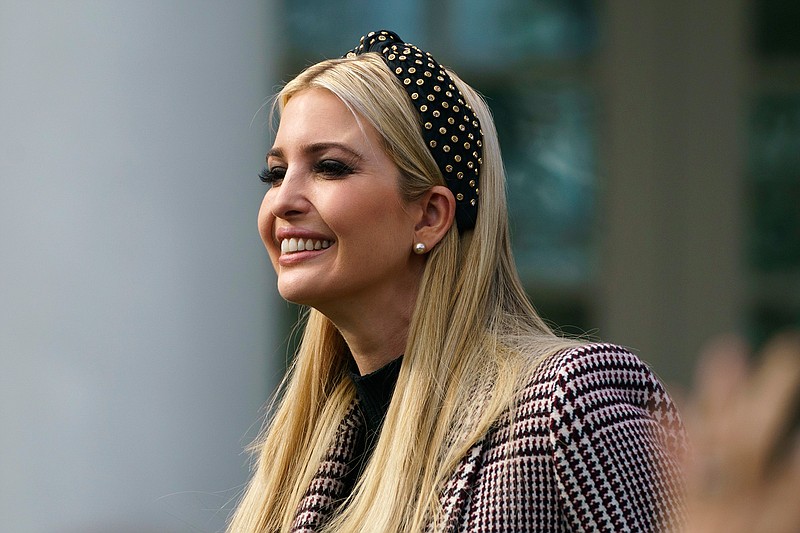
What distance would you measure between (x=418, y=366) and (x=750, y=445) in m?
1.77

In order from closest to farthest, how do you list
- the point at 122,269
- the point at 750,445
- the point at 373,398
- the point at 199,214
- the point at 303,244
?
the point at 750,445
the point at 303,244
the point at 373,398
the point at 122,269
the point at 199,214

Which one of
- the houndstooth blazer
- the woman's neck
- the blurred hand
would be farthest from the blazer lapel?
the blurred hand

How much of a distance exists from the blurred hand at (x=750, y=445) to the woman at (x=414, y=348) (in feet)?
4.11

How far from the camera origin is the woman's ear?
3.32 meters

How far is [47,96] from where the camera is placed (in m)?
6.03

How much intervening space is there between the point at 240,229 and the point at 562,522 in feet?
13.1

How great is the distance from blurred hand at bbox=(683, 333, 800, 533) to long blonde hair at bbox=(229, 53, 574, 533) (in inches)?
56.1

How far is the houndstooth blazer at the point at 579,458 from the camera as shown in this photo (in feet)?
8.87

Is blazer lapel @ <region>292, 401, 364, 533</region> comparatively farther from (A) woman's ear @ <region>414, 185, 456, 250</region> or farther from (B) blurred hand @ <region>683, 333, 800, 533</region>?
(B) blurred hand @ <region>683, 333, 800, 533</region>

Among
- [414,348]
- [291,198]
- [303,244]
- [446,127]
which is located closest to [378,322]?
[414,348]

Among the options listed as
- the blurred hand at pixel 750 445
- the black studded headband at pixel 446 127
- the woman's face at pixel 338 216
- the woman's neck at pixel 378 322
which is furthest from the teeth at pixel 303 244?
the blurred hand at pixel 750 445

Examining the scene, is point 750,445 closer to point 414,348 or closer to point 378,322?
point 414,348

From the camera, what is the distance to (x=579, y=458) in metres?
2.73

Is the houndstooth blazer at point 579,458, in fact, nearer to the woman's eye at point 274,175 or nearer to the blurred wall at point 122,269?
the woman's eye at point 274,175
